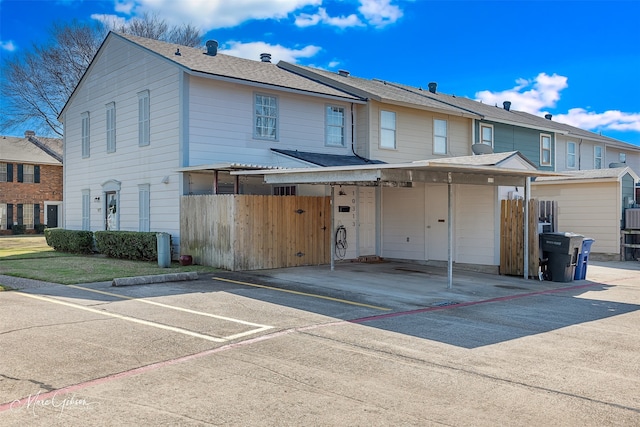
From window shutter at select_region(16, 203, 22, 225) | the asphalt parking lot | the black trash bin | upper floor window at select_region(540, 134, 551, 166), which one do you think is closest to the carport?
the black trash bin

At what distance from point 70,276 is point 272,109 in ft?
25.5

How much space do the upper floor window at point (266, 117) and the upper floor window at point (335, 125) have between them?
2.03m

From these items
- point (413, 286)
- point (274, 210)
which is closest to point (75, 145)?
point (274, 210)

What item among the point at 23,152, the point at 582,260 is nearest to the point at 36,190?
the point at 23,152

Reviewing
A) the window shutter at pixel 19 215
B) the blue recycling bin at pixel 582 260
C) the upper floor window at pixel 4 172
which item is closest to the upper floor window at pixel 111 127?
the blue recycling bin at pixel 582 260

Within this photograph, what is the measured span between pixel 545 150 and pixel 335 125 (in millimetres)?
12428

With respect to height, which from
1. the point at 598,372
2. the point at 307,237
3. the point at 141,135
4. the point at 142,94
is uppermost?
the point at 142,94

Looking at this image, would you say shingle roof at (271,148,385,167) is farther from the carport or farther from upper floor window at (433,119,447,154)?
upper floor window at (433,119,447,154)

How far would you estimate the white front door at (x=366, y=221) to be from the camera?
1780cm

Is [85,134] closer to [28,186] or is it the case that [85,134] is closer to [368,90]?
[368,90]

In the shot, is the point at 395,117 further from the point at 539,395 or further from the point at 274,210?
the point at 539,395

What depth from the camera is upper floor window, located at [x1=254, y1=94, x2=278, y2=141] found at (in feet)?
55.8

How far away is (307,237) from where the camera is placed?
15.7 m

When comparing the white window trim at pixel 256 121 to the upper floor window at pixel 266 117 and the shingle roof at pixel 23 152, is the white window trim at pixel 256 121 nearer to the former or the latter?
the upper floor window at pixel 266 117
